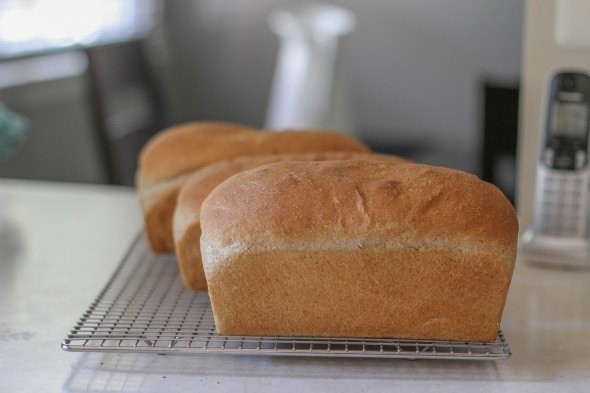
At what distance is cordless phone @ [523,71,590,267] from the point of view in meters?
1.21

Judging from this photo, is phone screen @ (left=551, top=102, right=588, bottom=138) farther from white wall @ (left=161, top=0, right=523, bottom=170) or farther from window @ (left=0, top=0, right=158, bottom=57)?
white wall @ (left=161, top=0, right=523, bottom=170)

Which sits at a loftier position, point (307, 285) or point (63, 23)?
point (63, 23)

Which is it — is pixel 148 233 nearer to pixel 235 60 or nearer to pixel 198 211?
pixel 198 211

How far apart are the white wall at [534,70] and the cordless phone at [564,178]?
0.15 meters

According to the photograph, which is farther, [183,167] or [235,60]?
[235,60]

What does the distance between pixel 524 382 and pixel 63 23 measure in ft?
9.79

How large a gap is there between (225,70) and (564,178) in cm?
338

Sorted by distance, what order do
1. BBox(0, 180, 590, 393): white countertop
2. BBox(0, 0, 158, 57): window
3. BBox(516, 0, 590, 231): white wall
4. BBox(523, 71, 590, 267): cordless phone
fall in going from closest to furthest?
1. BBox(0, 180, 590, 393): white countertop
2. BBox(523, 71, 590, 267): cordless phone
3. BBox(516, 0, 590, 231): white wall
4. BBox(0, 0, 158, 57): window

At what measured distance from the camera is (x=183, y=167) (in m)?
1.24

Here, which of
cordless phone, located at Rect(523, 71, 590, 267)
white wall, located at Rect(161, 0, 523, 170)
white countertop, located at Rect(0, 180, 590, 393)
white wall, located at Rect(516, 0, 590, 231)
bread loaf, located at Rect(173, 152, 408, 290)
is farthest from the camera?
white wall, located at Rect(161, 0, 523, 170)

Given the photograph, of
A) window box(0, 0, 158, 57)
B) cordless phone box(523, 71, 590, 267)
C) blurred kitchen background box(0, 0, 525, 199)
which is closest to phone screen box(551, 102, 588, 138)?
cordless phone box(523, 71, 590, 267)

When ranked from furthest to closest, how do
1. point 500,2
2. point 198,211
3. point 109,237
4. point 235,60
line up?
point 235,60
point 500,2
point 109,237
point 198,211

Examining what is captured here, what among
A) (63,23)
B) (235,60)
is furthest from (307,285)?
(235,60)

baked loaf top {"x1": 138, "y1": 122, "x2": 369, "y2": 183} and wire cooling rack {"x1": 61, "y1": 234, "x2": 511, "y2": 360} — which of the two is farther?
baked loaf top {"x1": 138, "y1": 122, "x2": 369, "y2": 183}
